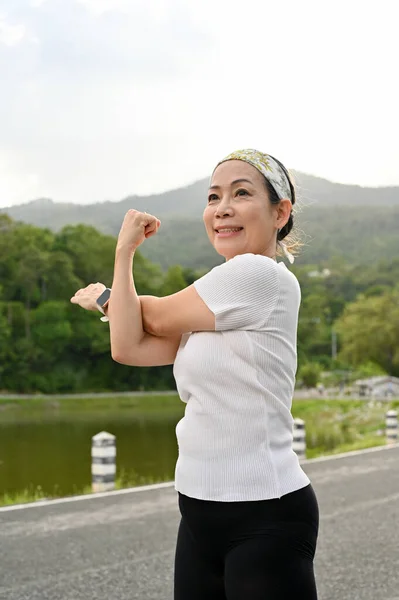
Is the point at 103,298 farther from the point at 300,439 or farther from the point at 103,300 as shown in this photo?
the point at 300,439

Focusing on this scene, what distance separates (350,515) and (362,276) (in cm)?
11385

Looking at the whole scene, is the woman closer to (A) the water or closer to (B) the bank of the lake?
(B) the bank of the lake

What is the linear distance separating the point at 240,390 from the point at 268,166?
527 millimetres

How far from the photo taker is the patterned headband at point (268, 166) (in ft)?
6.77

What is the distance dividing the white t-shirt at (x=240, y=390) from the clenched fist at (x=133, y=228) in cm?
16

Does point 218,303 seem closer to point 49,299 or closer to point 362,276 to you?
point 49,299

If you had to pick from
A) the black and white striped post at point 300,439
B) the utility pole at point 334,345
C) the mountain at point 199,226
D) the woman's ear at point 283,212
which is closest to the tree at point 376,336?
the utility pole at point 334,345

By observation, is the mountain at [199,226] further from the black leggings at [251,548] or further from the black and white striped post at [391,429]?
the black leggings at [251,548]

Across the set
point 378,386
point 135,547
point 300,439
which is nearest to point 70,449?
point 300,439

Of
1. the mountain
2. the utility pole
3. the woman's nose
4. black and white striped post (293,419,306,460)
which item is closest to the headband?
the woman's nose

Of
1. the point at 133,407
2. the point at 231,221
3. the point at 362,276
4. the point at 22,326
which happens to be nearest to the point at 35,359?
the point at 22,326

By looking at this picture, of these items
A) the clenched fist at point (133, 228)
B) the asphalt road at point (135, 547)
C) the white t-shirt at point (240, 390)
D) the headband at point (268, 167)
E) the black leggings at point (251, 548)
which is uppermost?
the headband at point (268, 167)

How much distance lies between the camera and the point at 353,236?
18012cm

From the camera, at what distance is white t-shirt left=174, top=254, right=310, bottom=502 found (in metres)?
1.85
